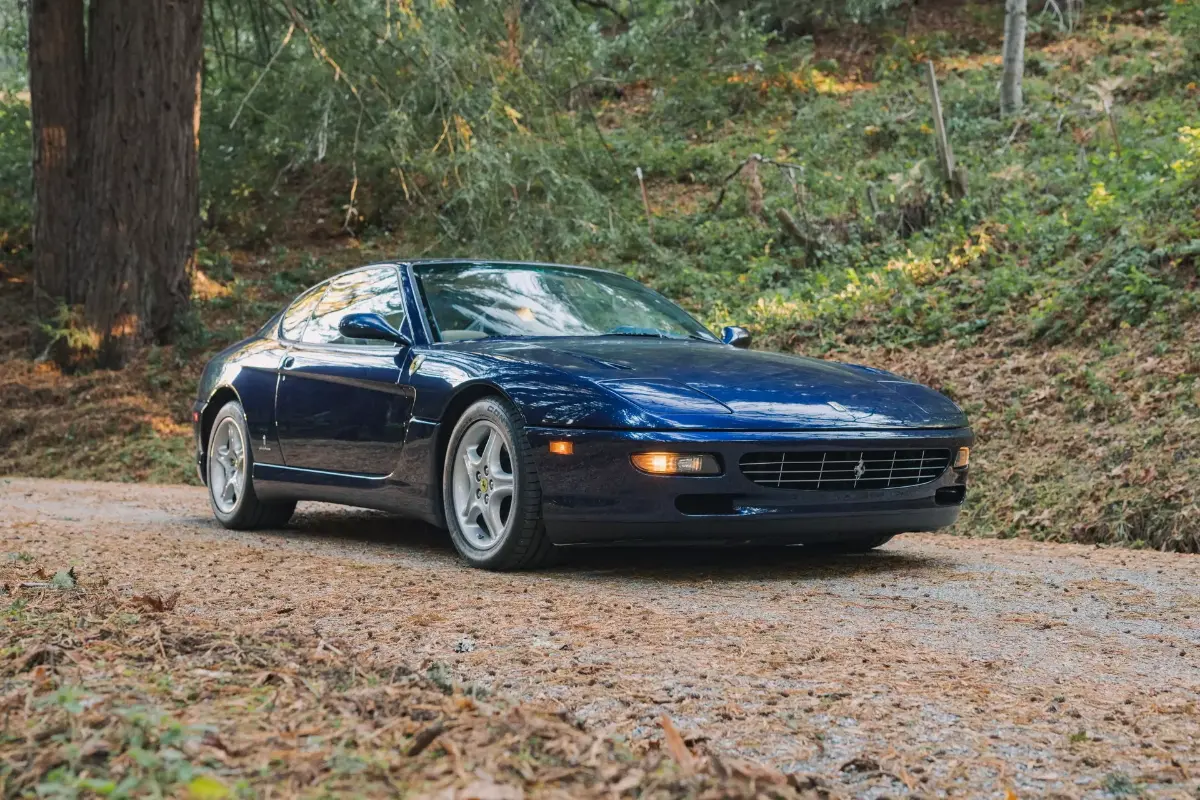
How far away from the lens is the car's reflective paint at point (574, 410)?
5441 millimetres

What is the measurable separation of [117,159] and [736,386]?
11.1 metres

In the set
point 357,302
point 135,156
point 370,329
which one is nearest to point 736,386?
point 370,329

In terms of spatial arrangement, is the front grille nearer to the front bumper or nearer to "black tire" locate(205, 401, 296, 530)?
the front bumper

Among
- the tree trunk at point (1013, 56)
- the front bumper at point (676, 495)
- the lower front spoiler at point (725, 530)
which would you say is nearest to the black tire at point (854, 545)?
the lower front spoiler at point (725, 530)

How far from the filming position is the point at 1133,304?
408 inches

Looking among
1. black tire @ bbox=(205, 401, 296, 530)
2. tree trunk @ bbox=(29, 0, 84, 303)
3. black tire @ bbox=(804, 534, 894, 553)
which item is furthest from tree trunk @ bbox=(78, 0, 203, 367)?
black tire @ bbox=(804, 534, 894, 553)

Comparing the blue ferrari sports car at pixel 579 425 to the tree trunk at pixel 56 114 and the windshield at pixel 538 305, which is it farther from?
the tree trunk at pixel 56 114

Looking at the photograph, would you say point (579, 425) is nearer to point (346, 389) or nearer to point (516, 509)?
point (516, 509)

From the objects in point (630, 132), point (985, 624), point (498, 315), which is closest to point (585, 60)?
point (630, 132)

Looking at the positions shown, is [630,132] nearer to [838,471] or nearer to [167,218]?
[167,218]

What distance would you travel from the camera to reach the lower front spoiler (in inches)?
215

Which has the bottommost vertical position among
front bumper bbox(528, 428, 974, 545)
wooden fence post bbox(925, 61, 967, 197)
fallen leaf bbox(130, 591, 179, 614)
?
fallen leaf bbox(130, 591, 179, 614)

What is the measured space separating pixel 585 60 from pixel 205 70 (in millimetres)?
5703

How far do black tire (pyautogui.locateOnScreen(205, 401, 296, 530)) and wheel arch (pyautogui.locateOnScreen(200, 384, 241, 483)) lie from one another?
68 millimetres
